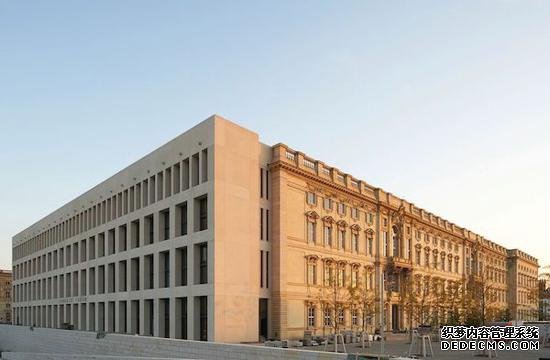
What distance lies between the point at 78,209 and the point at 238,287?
128 feet

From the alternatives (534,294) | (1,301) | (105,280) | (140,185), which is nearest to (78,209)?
(105,280)

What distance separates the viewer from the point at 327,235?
5925 centimetres

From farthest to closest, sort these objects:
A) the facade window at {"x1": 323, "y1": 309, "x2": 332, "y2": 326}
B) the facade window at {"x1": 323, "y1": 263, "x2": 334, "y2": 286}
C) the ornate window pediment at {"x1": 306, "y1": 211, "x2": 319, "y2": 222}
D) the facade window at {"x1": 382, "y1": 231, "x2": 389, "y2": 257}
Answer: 1. the facade window at {"x1": 382, "y1": 231, "x2": 389, "y2": 257}
2. the facade window at {"x1": 323, "y1": 263, "x2": 334, "y2": 286}
3. the facade window at {"x1": 323, "y1": 309, "x2": 332, "y2": 326}
4. the ornate window pediment at {"x1": 306, "y1": 211, "x2": 319, "y2": 222}

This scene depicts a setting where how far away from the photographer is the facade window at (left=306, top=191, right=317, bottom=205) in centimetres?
5658

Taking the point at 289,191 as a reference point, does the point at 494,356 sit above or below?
below

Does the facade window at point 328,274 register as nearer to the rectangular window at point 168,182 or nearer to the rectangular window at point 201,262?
the rectangular window at point 201,262

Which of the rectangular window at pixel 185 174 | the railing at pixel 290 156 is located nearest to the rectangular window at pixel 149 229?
the rectangular window at pixel 185 174

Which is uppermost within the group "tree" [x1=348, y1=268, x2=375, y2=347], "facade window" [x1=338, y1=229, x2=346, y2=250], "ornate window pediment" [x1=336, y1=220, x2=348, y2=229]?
"ornate window pediment" [x1=336, y1=220, x2=348, y2=229]

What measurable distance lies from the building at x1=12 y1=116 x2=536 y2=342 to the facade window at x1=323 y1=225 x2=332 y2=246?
0.17 m

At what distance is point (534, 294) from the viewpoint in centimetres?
5962

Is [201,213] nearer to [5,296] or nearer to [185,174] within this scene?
[185,174]

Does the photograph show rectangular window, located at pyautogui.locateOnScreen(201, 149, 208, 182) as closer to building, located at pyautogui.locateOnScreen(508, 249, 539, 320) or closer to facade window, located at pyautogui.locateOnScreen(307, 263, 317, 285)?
facade window, located at pyautogui.locateOnScreen(307, 263, 317, 285)

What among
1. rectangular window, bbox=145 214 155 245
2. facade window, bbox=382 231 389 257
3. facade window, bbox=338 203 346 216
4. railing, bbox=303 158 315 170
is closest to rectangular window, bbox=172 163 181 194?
rectangular window, bbox=145 214 155 245

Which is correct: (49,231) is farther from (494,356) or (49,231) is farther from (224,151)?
(494,356)
